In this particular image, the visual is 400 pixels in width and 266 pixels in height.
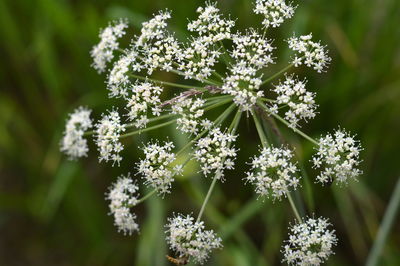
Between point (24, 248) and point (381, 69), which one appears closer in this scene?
point (381, 69)

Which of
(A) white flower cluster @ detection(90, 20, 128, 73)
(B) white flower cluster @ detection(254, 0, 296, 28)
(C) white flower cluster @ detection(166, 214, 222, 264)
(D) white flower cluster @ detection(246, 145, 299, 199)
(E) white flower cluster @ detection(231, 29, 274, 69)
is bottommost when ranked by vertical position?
(C) white flower cluster @ detection(166, 214, 222, 264)

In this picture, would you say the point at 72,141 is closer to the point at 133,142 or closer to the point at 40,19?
the point at 133,142

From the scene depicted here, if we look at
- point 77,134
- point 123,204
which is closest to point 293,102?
point 123,204

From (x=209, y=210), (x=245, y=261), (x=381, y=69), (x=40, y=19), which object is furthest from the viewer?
(x=40, y=19)

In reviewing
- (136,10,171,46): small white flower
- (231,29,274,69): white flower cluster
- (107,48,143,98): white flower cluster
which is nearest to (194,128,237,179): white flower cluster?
(231,29,274,69): white flower cluster

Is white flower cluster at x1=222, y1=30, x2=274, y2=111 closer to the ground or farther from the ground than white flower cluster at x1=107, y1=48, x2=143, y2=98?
closer to the ground

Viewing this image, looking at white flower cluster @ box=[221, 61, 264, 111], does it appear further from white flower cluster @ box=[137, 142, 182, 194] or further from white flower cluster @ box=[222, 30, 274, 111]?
white flower cluster @ box=[137, 142, 182, 194]

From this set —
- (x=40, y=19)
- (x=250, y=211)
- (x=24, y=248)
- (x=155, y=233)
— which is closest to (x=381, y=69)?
(x=250, y=211)

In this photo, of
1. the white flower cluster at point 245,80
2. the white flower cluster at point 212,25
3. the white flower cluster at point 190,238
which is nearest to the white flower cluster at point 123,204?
the white flower cluster at point 190,238
